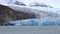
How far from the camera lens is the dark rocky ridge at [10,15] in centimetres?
97

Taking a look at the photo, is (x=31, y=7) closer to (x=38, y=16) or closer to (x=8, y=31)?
(x=38, y=16)

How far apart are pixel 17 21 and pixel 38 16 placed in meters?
0.14

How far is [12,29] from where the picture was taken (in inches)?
36.5

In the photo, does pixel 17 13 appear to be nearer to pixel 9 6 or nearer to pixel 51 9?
pixel 9 6

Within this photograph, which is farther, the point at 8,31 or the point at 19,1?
the point at 19,1

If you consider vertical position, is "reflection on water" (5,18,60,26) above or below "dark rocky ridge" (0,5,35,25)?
below

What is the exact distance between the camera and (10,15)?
0.98 m

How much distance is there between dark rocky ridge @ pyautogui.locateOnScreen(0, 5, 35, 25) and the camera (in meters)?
0.97

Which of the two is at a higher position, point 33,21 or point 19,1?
point 19,1

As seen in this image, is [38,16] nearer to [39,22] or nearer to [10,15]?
[39,22]

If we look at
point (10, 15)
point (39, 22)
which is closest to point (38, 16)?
point (39, 22)

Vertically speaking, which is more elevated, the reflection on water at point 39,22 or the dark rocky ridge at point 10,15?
the dark rocky ridge at point 10,15

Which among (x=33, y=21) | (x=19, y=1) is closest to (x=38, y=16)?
(x=33, y=21)

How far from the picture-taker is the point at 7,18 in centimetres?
Answer: 97
